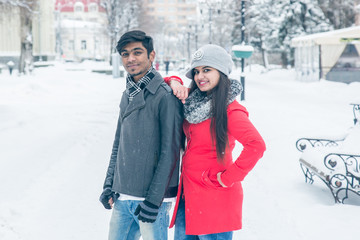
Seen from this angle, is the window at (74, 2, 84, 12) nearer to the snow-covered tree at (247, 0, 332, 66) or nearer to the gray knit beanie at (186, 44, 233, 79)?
the snow-covered tree at (247, 0, 332, 66)

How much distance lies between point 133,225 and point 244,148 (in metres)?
0.86

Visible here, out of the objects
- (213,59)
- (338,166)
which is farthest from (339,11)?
(213,59)

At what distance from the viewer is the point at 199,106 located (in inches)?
109

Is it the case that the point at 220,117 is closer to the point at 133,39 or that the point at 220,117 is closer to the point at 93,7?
the point at 133,39

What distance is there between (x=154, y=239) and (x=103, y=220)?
2.28 metres

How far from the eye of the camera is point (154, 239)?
275 centimetres

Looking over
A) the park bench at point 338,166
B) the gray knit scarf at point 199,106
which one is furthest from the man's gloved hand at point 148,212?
the park bench at point 338,166

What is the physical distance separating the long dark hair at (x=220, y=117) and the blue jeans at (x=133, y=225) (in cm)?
48

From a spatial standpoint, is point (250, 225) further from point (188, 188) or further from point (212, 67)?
point (212, 67)

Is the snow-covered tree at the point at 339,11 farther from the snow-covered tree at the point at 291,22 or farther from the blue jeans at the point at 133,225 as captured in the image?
the blue jeans at the point at 133,225

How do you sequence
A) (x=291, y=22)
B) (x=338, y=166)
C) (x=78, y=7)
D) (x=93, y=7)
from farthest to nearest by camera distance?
1. (x=78, y=7)
2. (x=93, y=7)
3. (x=291, y=22)
4. (x=338, y=166)

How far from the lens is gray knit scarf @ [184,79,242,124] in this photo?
2738mm

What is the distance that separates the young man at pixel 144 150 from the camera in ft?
8.70

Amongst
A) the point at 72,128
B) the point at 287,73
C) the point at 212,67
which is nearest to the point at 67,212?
the point at 212,67
